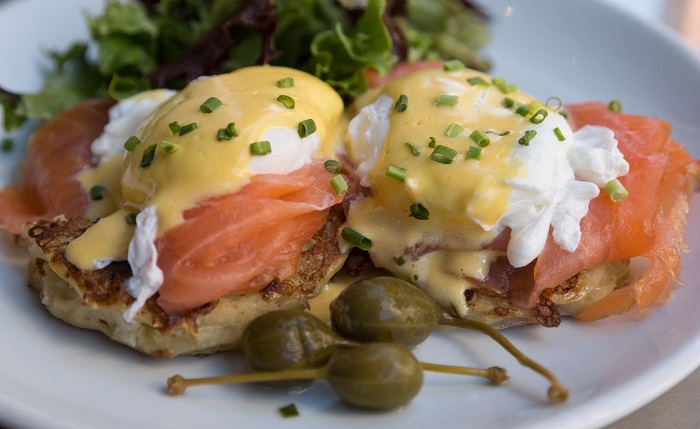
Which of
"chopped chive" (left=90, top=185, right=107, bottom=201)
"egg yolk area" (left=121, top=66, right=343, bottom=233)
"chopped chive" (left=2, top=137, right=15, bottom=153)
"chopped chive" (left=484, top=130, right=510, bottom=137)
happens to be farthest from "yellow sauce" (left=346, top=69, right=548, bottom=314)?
"chopped chive" (left=2, top=137, right=15, bottom=153)

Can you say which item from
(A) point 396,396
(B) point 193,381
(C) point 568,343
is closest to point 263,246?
(B) point 193,381

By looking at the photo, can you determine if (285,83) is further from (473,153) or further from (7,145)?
(7,145)

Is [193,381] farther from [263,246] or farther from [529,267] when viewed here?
[529,267]

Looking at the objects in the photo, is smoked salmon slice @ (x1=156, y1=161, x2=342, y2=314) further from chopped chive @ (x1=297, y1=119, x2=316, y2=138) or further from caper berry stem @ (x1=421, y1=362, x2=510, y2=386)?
caper berry stem @ (x1=421, y1=362, x2=510, y2=386)

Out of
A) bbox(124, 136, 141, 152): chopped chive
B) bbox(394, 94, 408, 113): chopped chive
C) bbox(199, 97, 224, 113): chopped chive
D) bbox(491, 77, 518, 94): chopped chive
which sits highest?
bbox(491, 77, 518, 94): chopped chive

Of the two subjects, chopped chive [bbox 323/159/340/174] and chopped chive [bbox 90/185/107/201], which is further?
chopped chive [bbox 90/185/107/201]

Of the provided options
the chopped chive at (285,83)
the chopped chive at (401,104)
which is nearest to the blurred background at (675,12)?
the chopped chive at (401,104)
